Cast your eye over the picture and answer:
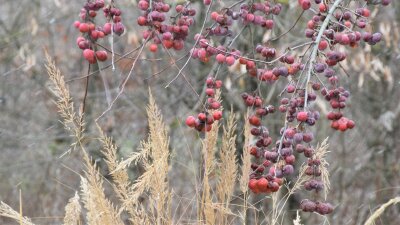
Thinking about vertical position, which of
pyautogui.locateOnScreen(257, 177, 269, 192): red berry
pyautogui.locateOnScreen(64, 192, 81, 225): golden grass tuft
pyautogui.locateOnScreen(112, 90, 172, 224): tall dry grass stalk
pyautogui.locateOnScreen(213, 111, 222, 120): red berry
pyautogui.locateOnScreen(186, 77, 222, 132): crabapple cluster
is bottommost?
pyautogui.locateOnScreen(64, 192, 81, 225): golden grass tuft

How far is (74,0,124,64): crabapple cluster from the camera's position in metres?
1.86

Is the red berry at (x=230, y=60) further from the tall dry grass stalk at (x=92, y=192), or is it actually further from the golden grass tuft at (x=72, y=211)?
the golden grass tuft at (x=72, y=211)

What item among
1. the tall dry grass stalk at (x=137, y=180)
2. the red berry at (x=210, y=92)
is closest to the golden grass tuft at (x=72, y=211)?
the tall dry grass stalk at (x=137, y=180)

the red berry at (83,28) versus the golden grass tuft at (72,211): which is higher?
the red berry at (83,28)

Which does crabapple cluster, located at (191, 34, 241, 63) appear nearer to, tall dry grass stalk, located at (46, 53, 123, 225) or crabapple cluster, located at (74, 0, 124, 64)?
crabapple cluster, located at (74, 0, 124, 64)

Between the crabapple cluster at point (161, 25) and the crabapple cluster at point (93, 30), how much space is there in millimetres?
70

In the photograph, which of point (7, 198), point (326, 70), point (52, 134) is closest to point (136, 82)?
point (52, 134)

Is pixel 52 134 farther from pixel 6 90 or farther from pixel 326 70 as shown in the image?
pixel 326 70

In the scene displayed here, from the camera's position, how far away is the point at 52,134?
16.7 ft

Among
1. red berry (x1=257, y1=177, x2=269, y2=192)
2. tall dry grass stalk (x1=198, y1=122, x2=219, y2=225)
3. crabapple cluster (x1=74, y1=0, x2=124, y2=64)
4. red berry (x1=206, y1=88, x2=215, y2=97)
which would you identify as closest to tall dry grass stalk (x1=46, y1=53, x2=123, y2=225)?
crabapple cluster (x1=74, y1=0, x2=124, y2=64)

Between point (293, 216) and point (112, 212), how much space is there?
9.52ft

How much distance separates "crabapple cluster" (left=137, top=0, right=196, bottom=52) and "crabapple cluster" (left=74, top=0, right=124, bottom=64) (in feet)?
0.23

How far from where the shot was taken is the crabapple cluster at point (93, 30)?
1.86 metres

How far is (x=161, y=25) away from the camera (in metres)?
1.93
